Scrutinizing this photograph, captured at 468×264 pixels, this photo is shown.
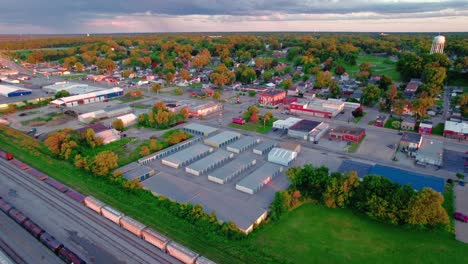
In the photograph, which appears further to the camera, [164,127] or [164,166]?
[164,127]

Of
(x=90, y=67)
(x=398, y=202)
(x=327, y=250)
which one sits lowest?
(x=327, y=250)

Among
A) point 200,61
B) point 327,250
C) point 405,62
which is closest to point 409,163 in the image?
point 327,250

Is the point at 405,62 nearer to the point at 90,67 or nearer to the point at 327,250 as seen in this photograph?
the point at 327,250

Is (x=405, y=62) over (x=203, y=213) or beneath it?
over

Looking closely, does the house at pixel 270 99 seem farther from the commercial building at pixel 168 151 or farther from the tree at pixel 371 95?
the commercial building at pixel 168 151

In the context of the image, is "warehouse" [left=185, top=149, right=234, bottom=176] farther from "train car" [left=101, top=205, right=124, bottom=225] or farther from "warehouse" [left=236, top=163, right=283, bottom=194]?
"train car" [left=101, top=205, right=124, bottom=225]

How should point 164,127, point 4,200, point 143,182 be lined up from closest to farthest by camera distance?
point 4,200
point 143,182
point 164,127

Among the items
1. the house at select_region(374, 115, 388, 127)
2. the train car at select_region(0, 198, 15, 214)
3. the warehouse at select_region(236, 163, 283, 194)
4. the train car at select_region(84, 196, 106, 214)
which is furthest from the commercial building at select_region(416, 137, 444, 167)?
the train car at select_region(0, 198, 15, 214)

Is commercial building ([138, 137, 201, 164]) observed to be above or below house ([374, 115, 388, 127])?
below

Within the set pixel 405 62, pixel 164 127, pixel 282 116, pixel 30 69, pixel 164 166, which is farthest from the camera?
pixel 30 69
